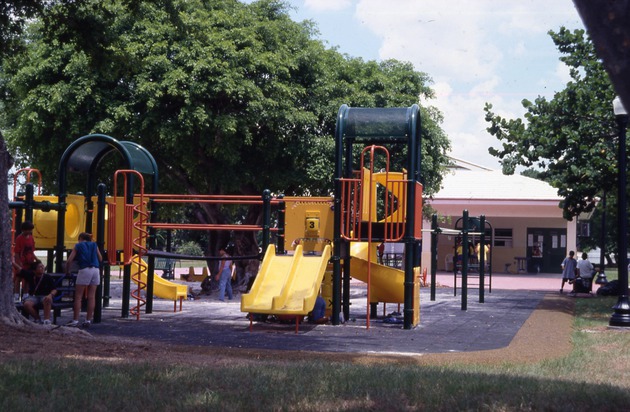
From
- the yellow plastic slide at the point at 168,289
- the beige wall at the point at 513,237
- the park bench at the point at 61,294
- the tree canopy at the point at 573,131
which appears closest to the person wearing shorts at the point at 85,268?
the park bench at the point at 61,294

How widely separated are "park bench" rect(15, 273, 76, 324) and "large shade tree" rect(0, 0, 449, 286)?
23.2 ft

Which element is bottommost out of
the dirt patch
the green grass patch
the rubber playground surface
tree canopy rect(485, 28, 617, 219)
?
the rubber playground surface

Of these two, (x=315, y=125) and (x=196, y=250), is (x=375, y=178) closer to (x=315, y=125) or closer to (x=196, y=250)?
(x=315, y=125)

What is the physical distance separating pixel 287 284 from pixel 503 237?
34.5m

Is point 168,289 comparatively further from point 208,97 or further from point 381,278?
point 208,97

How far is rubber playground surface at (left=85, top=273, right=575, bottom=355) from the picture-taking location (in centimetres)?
1273

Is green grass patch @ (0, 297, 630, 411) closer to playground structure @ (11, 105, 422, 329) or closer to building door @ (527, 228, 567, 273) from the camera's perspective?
playground structure @ (11, 105, 422, 329)

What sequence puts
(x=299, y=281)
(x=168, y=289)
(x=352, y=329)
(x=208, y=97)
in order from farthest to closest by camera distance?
1. (x=208, y=97)
2. (x=168, y=289)
3. (x=352, y=329)
4. (x=299, y=281)

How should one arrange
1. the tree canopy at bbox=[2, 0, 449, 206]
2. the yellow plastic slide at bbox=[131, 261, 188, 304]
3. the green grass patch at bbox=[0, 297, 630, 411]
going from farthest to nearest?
the tree canopy at bbox=[2, 0, 449, 206], the yellow plastic slide at bbox=[131, 261, 188, 304], the green grass patch at bbox=[0, 297, 630, 411]

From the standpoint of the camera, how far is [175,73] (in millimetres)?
21438

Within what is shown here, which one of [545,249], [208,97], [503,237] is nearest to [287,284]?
[208,97]

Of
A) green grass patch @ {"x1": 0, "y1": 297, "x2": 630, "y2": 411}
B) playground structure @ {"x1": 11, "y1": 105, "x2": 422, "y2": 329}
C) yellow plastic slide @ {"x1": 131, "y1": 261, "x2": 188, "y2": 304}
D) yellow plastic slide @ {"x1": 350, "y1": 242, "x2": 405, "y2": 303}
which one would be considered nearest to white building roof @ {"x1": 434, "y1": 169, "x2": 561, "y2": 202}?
yellow plastic slide @ {"x1": 131, "y1": 261, "x2": 188, "y2": 304}

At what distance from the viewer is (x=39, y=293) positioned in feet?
46.6

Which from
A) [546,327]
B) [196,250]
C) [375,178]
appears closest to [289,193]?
[375,178]
